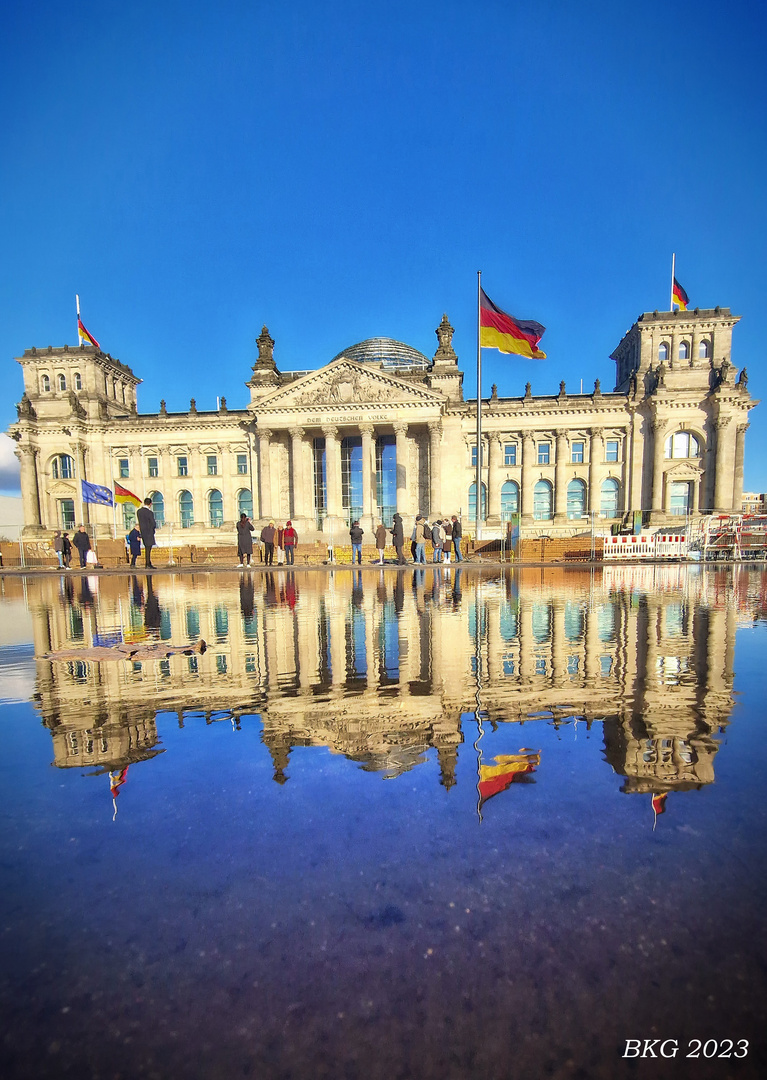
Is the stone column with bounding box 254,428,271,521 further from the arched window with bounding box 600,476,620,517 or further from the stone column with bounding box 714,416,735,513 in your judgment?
the stone column with bounding box 714,416,735,513

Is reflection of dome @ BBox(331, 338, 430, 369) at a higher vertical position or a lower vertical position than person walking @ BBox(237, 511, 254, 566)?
higher

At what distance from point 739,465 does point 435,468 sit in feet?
76.8

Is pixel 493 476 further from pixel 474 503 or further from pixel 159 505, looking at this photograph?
pixel 159 505

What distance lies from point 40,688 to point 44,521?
158 ft

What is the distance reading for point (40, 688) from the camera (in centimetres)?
405

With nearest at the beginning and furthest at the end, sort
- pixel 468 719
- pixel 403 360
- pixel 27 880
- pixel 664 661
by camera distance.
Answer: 1. pixel 27 880
2. pixel 468 719
3. pixel 664 661
4. pixel 403 360

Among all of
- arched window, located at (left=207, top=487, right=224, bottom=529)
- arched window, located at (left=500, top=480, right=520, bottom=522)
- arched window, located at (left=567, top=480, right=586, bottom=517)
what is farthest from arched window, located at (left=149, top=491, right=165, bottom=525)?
arched window, located at (left=567, top=480, right=586, bottom=517)

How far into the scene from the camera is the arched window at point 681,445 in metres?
38.4

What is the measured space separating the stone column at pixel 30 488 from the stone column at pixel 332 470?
1048 inches

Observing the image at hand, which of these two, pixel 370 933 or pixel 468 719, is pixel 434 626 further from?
pixel 370 933

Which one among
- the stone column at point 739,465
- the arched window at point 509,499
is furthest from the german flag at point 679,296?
the arched window at point 509,499

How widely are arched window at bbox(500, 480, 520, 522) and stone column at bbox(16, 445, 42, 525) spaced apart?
40.9 m

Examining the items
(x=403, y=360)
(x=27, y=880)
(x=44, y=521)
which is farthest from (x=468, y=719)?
(x=44, y=521)

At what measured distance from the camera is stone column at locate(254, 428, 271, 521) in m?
37.5
